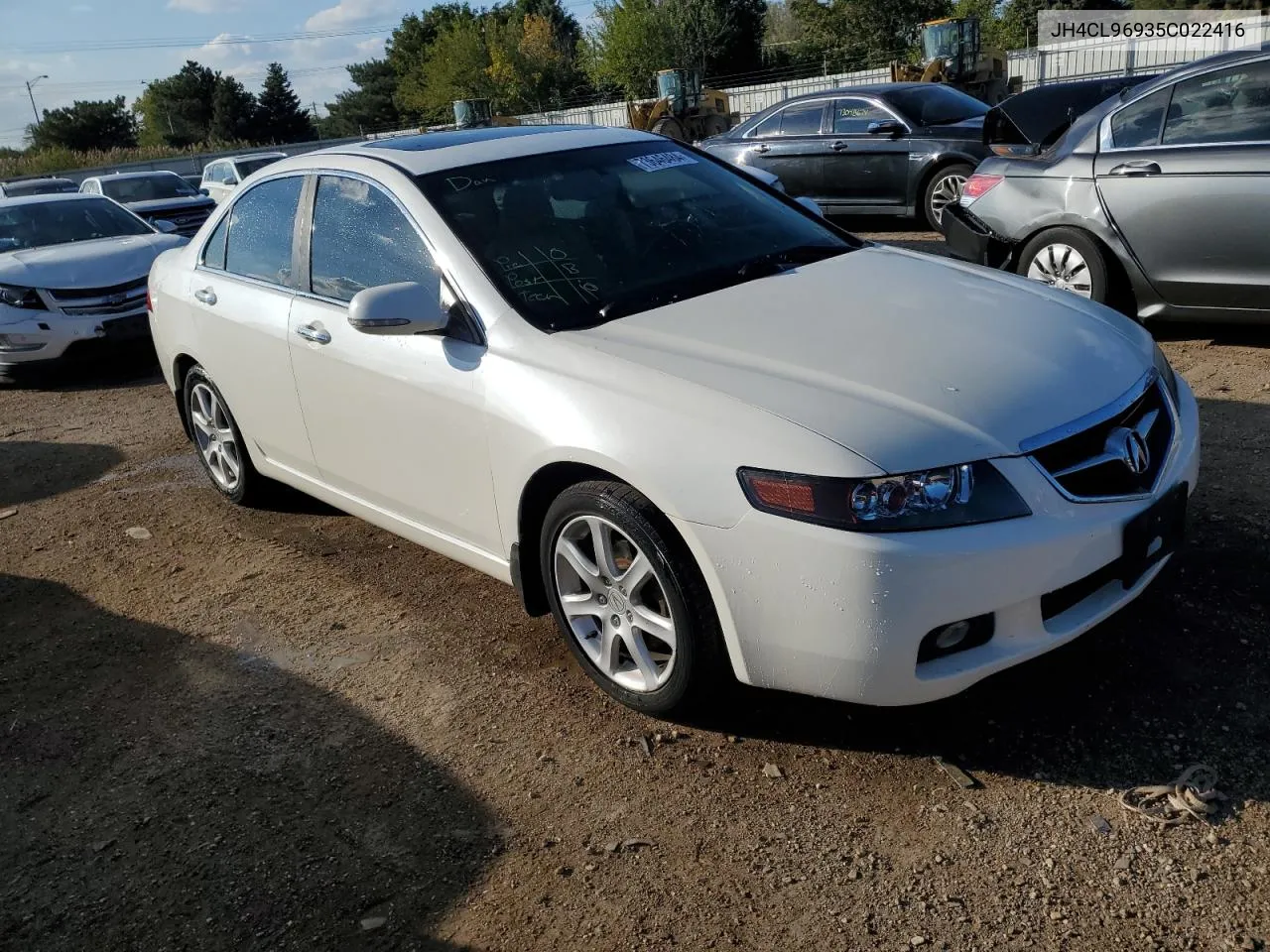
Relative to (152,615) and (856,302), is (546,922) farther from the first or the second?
(152,615)

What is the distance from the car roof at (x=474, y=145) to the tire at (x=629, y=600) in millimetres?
1502

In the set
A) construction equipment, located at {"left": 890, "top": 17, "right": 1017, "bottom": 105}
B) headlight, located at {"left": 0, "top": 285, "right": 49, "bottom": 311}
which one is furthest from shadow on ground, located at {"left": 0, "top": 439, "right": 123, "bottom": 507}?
construction equipment, located at {"left": 890, "top": 17, "right": 1017, "bottom": 105}

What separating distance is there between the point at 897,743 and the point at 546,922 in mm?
1084

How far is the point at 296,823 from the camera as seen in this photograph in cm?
293

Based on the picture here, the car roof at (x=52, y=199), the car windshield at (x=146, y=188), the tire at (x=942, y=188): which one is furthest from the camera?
the car windshield at (x=146, y=188)

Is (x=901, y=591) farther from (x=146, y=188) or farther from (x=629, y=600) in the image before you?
(x=146, y=188)

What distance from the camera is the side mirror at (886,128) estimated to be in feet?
36.8

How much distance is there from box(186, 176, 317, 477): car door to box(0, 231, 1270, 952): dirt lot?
0.75 meters

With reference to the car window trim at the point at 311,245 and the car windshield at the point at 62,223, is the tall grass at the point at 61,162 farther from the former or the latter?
the car window trim at the point at 311,245

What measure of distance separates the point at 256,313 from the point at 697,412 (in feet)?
7.82

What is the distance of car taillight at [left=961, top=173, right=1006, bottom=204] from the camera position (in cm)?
675

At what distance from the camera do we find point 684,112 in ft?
74.6

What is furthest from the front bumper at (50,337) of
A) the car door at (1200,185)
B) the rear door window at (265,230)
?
the car door at (1200,185)

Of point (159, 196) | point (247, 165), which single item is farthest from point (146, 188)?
point (247, 165)
